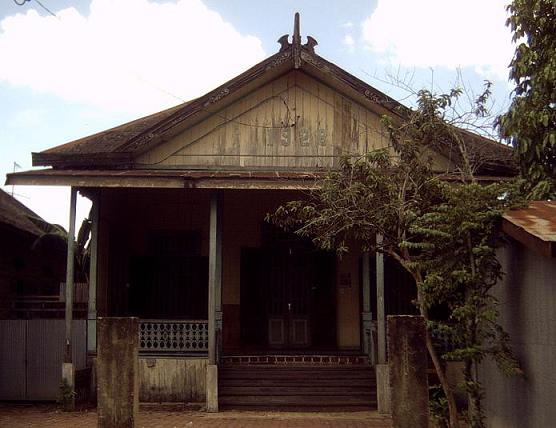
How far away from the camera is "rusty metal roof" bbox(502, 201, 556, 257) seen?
612 cm

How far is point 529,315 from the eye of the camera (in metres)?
7.26

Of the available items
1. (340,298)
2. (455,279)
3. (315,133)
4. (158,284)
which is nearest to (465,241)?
(455,279)

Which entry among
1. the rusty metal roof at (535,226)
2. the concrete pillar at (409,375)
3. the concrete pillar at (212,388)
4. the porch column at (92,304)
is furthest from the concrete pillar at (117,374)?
the porch column at (92,304)

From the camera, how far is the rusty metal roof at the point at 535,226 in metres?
6.12

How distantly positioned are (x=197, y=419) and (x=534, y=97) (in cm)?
721

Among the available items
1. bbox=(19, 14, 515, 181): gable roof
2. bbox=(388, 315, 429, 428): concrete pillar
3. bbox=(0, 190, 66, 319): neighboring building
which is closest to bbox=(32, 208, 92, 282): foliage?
bbox=(0, 190, 66, 319): neighboring building

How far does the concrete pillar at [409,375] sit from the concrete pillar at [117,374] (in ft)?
8.84

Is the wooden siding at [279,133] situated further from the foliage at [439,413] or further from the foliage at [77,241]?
the foliage at [439,413]

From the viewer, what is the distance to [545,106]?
33.4 feet

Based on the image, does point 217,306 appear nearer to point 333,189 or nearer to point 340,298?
point 340,298

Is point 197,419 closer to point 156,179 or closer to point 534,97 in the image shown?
point 156,179

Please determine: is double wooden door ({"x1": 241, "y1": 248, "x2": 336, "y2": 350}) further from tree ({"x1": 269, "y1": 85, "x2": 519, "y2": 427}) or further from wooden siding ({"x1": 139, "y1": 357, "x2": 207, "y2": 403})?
tree ({"x1": 269, "y1": 85, "x2": 519, "y2": 427})

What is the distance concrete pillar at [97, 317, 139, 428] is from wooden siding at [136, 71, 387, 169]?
20.0 ft

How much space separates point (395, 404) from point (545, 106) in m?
5.55
